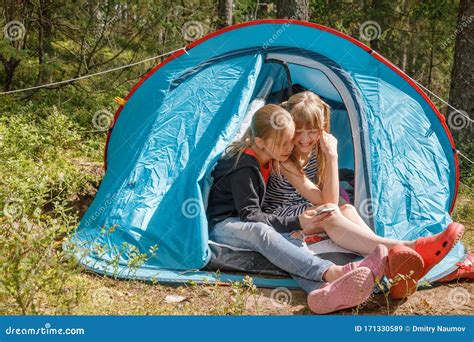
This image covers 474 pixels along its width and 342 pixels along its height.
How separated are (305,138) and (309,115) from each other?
0.46ft

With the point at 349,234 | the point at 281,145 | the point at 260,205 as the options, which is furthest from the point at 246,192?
the point at 349,234

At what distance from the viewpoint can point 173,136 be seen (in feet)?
13.4

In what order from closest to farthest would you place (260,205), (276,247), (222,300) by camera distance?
(222,300)
(276,247)
(260,205)

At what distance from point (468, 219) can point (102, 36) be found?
482cm

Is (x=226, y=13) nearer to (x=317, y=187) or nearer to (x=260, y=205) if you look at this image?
(x=317, y=187)

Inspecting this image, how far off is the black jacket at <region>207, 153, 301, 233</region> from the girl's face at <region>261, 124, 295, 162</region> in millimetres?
108

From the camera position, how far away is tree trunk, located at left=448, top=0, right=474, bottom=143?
684 cm

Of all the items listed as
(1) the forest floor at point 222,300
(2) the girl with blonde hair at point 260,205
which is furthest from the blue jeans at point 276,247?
(1) the forest floor at point 222,300

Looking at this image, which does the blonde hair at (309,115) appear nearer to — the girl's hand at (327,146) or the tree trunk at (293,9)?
the girl's hand at (327,146)

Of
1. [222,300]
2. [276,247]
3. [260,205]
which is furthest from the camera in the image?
[260,205]

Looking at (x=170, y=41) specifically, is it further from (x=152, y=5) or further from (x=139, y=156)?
(x=139, y=156)

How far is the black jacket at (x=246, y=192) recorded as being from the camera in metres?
3.69

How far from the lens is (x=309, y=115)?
3.88 metres

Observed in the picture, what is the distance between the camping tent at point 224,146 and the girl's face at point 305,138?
1.00ft
